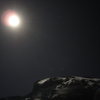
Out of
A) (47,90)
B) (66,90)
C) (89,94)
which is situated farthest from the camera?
(47,90)

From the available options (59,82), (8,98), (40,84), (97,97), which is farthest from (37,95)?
(8,98)

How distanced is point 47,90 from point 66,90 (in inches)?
570

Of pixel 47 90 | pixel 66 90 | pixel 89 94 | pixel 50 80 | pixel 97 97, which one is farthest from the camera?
pixel 50 80

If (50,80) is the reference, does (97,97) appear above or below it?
below

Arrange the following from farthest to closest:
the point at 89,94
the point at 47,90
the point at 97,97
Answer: the point at 47,90 < the point at 89,94 < the point at 97,97

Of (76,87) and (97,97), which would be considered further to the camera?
(76,87)

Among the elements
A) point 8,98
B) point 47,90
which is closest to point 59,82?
point 47,90

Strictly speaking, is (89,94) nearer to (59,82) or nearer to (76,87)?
(76,87)

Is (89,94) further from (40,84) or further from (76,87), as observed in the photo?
(40,84)

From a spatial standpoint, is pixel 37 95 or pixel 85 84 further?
pixel 37 95

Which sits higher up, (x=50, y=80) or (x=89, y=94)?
(x=50, y=80)

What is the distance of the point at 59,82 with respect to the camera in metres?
74.9

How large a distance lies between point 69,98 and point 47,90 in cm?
1789

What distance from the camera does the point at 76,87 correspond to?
62281 mm
